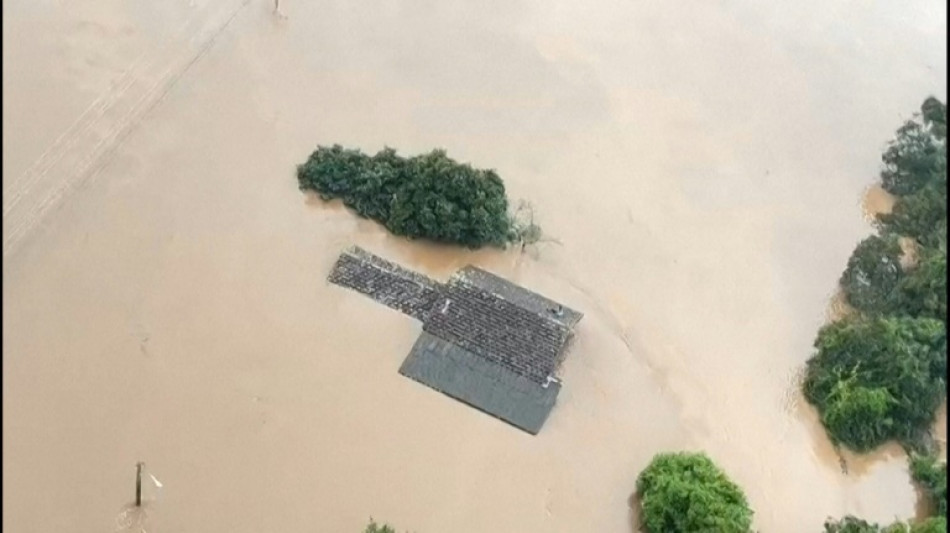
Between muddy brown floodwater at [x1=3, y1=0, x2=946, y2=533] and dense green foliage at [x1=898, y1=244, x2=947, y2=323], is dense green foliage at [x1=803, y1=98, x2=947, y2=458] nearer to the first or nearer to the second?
dense green foliage at [x1=898, y1=244, x2=947, y2=323]

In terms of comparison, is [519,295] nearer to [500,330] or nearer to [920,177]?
[500,330]

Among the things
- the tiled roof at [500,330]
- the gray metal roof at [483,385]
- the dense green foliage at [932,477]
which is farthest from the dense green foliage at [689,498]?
the dense green foliage at [932,477]

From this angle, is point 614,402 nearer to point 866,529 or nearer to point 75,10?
point 866,529

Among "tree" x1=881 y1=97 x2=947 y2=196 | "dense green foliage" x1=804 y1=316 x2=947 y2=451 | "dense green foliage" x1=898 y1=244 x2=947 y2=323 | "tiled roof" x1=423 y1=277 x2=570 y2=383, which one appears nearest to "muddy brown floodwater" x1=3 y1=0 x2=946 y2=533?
"dense green foliage" x1=804 y1=316 x2=947 y2=451

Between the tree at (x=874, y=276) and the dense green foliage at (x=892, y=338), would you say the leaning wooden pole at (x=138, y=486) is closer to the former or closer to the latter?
the dense green foliage at (x=892, y=338)

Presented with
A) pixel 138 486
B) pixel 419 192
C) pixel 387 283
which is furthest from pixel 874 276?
pixel 138 486
